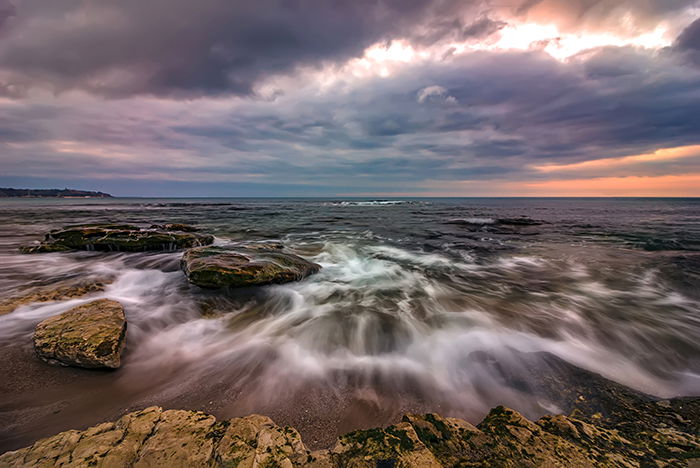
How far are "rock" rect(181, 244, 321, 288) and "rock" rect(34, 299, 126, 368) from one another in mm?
2136

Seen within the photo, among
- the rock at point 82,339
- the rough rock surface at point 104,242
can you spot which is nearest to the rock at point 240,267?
the rock at point 82,339

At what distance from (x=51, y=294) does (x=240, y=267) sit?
11.0ft

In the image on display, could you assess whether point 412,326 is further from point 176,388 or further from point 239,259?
point 239,259

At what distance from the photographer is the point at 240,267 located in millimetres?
6219

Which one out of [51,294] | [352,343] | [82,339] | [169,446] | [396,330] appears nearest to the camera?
[169,446]

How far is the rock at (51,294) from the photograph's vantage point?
4738mm

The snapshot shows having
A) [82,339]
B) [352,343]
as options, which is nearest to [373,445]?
[352,343]

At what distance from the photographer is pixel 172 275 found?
7074mm

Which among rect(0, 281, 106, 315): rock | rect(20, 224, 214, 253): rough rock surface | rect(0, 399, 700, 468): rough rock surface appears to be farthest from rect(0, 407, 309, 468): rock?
rect(20, 224, 214, 253): rough rock surface

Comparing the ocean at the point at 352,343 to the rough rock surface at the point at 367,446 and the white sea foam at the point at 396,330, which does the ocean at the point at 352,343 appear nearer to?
the white sea foam at the point at 396,330

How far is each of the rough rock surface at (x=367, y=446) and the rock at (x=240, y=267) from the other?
3.95m

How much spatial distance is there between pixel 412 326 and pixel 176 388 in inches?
139

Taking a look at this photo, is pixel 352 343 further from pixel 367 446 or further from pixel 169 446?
pixel 169 446

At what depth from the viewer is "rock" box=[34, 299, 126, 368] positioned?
3154 mm
